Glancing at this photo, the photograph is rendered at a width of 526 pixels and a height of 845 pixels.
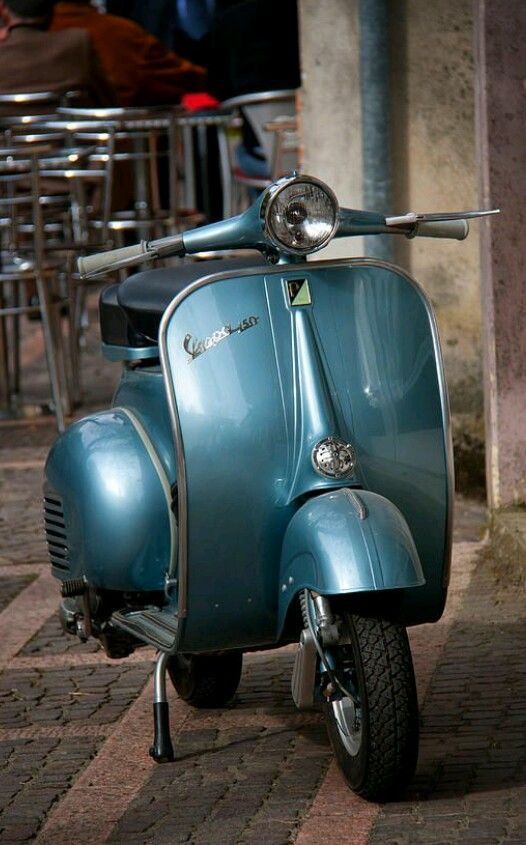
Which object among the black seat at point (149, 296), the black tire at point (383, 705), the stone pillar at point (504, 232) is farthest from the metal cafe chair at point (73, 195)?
the black tire at point (383, 705)

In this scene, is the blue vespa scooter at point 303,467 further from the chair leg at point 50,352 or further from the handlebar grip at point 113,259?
the chair leg at point 50,352

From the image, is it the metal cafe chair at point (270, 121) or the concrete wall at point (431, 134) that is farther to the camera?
the metal cafe chair at point (270, 121)

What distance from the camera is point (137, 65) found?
11.5 metres

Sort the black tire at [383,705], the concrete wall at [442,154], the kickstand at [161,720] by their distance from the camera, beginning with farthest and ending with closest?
the concrete wall at [442,154] < the kickstand at [161,720] < the black tire at [383,705]

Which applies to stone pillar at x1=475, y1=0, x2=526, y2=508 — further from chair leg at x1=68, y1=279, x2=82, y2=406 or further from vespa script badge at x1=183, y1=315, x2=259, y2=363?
chair leg at x1=68, y1=279, x2=82, y2=406

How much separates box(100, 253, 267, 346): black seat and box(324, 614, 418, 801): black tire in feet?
2.89

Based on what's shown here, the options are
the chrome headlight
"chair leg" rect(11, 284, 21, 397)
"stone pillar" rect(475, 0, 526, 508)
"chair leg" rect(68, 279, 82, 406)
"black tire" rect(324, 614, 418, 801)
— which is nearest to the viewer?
"black tire" rect(324, 614, 418, 801)

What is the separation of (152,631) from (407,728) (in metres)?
0.70

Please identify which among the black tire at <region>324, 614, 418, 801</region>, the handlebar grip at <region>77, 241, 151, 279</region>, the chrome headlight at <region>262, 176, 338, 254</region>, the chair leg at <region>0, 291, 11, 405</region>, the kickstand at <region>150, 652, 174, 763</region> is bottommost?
the chair leg at <region>0, 291, 11, 405</region>

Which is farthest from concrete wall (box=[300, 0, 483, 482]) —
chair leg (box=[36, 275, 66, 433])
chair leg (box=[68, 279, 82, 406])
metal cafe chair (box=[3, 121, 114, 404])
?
chair leg (box=[68, 279, 82, 406])

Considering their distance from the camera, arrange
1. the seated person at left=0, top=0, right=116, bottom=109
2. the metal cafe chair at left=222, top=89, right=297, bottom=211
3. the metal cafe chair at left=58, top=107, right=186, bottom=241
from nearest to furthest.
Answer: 1. the metal cafe chair at left=58, top=107, right=186, bottom=241
2. the metal cafe chair at left=222, top=89, right=297, bottom=211
3. the seated person at left=0, top=0, right=116, bottom=109

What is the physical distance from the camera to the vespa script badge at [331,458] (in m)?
3.76

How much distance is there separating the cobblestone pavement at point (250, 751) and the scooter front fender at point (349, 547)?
0.48 meters

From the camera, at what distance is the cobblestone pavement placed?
364 centimetres
